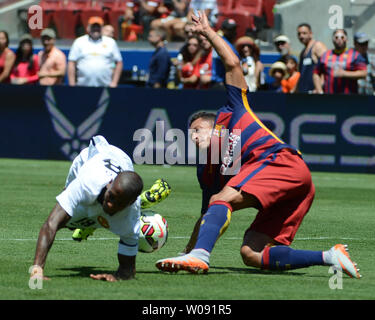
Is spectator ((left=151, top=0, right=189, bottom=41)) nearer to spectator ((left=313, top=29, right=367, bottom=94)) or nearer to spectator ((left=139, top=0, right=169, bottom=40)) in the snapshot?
spectator ((left=139, top=0, right=169, bottom=40))

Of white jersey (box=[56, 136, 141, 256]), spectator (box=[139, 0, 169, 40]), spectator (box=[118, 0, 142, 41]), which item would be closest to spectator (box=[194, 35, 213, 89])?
spectator (box=[139, 0, 169, 40])

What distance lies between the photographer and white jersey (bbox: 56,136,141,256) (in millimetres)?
6965

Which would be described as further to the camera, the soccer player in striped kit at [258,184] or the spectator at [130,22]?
the spectator at [130,22]

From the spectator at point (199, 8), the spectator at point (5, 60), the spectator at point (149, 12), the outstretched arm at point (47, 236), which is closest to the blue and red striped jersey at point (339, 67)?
the spectator at point (199, 8)

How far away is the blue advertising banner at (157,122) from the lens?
57.2 ft

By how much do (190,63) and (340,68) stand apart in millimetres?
3281

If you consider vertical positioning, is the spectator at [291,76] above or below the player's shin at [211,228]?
above

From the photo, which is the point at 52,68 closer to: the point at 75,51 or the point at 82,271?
the point at 75,51

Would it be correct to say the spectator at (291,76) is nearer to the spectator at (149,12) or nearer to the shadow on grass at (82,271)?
the spectator at (149,12)

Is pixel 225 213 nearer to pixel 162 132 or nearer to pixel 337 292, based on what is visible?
pixel 337 292

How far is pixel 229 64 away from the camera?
799 cm

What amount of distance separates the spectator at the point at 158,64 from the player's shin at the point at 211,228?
12.0 m

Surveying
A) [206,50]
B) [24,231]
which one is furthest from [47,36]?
[24,231]

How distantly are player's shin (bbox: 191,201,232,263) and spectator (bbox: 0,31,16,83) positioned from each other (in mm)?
13013
